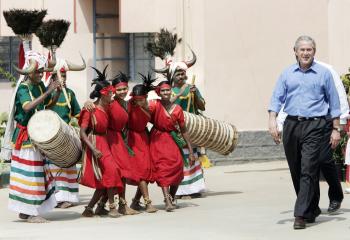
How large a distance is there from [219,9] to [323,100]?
7144 millimetres

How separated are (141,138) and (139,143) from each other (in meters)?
0.06

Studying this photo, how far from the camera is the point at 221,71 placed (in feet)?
61.6

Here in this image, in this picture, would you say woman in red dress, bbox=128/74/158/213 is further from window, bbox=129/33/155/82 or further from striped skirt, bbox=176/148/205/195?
window, bbox=129/33/155/82

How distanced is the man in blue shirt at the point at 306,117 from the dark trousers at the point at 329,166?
6 centimetres

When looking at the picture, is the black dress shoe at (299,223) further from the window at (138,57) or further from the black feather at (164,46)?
the window at (138,57)

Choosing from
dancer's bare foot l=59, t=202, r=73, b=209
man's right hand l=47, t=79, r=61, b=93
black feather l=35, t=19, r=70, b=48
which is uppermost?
black feather l=35, t=19, r=70, b=48

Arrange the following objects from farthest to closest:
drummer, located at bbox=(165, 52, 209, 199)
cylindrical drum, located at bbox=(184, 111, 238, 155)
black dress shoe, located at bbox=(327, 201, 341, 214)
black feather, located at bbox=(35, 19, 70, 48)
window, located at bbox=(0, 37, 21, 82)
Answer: window, located at bbox=(0, 37, 21, 82) → drummer, located at bbox=(165, 52, 209, 199) → cylindrical drum, located at bbox=(184, 111, 238, 155) → black feather, located at bbox=(35, 19, 70, 48) → black dress shoe, located at bbox=(327, 201, 341, 214)

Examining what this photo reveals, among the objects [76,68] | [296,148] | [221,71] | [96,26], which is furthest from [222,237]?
[96,26]

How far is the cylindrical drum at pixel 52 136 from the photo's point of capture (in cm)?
1225

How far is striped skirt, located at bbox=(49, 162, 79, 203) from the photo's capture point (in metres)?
14.2

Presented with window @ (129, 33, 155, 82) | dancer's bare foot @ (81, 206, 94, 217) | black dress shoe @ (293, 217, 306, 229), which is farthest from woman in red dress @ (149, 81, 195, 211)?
window @ (129, 33, 155, 82)

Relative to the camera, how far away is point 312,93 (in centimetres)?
1158

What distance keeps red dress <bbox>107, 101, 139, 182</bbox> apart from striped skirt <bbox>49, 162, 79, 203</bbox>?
4.68 ft

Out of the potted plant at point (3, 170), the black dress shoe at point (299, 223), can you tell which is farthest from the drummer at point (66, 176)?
the black dress shoe at point (299, 223)
